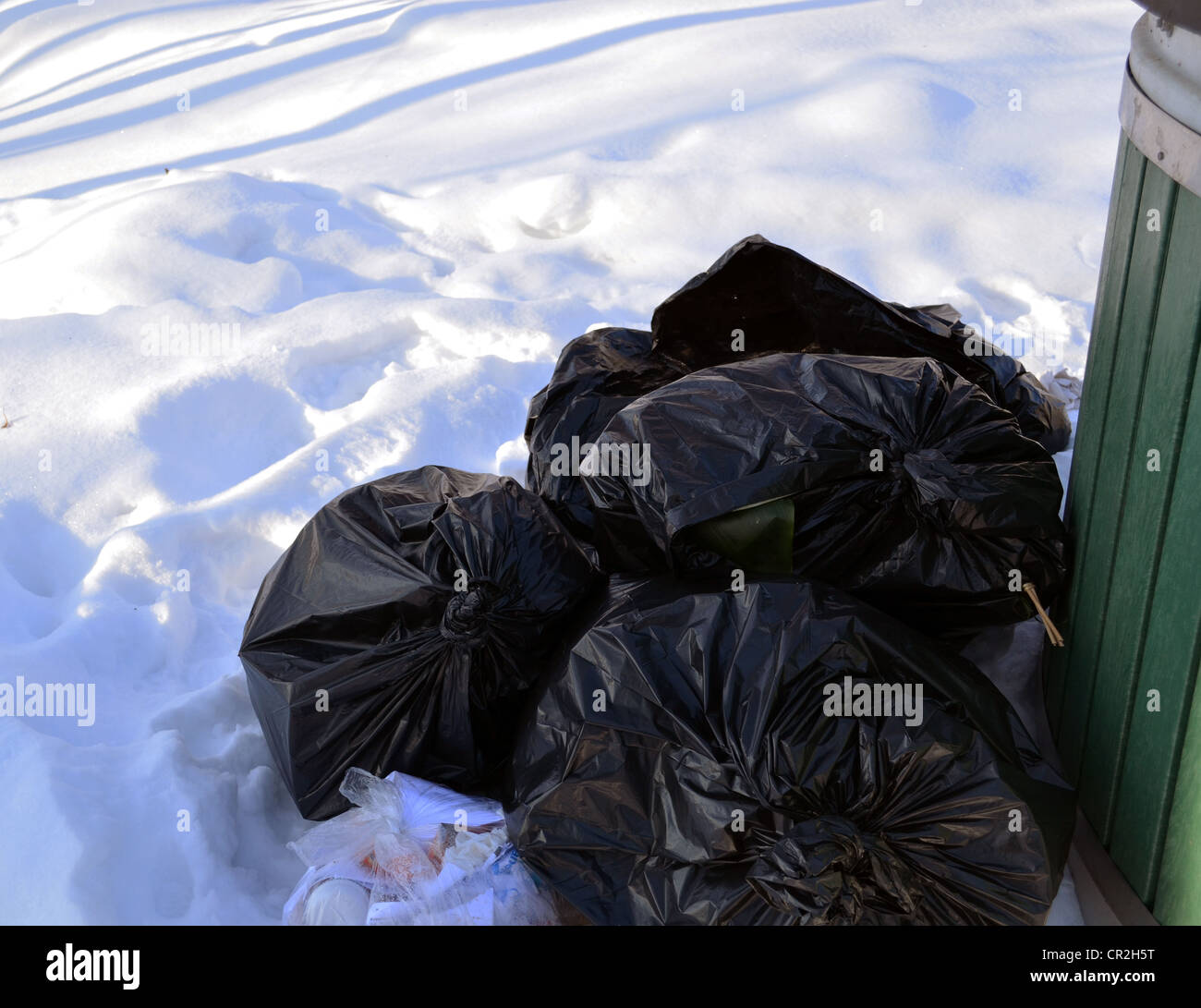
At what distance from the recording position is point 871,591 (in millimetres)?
1780

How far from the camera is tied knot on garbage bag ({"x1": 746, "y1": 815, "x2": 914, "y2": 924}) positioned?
140 cm

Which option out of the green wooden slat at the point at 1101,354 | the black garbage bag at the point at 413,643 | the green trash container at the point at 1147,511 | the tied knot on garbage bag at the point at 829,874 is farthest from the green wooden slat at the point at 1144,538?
the black garbage bag at the point at 413,643

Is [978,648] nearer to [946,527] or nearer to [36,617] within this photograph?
[946,527]

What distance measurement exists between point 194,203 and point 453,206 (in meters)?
0.91

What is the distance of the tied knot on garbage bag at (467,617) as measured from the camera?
1.82 meters

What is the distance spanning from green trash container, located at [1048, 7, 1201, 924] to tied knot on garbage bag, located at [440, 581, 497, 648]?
972mm

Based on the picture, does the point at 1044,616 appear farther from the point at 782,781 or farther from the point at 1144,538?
the point at 782,781

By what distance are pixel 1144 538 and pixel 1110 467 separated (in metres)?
0.17

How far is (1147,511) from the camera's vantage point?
1.52 metres

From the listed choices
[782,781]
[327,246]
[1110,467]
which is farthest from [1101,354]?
[327,246]

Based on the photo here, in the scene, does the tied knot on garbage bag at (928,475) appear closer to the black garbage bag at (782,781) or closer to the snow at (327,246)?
the black garbage bag at (782,781)

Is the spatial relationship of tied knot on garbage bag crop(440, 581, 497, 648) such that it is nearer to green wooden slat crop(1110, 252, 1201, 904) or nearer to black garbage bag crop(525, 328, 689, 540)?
black garbage bag crop(525, 328, 689, 540)

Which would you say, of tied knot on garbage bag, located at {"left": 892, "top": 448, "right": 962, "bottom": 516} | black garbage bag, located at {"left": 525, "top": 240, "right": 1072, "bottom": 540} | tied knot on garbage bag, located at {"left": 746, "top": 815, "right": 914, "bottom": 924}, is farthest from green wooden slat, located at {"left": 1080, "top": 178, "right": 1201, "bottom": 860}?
black garbage bag, located at {"left": 525, "top": 240, "right": 1072, "bottom": 540}

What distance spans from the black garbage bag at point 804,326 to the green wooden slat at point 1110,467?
475 millimetres
